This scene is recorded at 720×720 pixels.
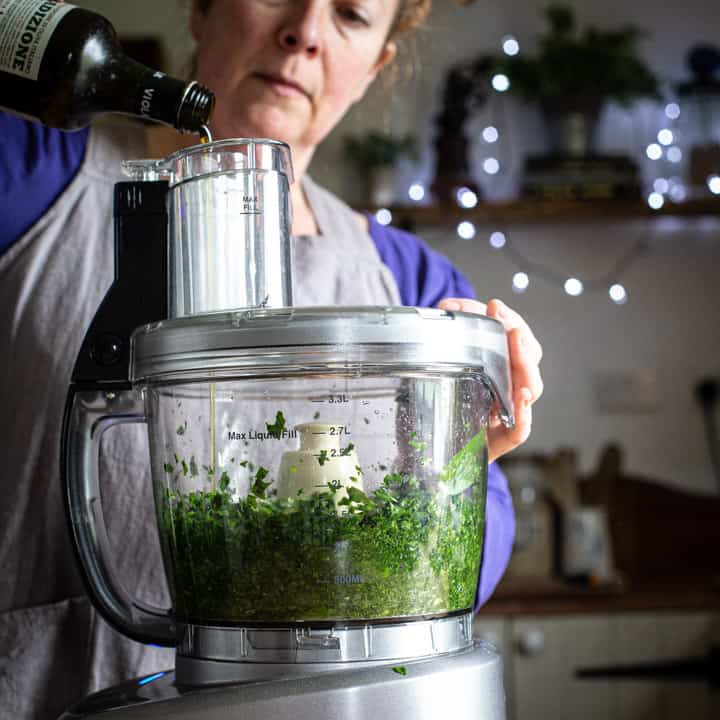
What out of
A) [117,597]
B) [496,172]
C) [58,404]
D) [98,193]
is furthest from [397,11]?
[496,172]

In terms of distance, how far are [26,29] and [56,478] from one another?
1.12ft

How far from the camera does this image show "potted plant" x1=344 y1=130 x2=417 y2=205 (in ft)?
8.41

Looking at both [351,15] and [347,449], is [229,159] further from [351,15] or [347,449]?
[351,15]

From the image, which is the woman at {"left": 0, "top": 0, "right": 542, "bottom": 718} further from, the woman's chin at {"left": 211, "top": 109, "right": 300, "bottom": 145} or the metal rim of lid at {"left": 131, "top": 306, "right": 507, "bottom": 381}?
the metal rim of lid at {"left": 131, "top": 306, "right": 507, "bottom": 381}

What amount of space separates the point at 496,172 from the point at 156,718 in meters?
2.32

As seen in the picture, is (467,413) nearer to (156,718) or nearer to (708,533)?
(156,718)

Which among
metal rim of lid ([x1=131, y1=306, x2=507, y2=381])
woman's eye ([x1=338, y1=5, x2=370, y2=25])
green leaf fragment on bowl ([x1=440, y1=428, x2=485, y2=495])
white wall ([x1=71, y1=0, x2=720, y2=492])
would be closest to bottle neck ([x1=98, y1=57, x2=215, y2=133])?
metal rim of lid ([x1=131, y1=306, x2=507, y2=381])

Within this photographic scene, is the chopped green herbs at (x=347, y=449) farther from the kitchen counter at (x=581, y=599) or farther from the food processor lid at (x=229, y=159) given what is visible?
the kitchen counter at (x=581, y=599)

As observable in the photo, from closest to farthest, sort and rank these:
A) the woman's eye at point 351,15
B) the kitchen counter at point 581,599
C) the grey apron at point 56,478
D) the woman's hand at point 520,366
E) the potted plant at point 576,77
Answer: the woman's hand at point 520,366
the grey apron at point 56,478
the woman's eye at point 351,15
the kitchen counter at point 581,599
the potted plant at point 576,77

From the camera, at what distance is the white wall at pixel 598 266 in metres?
2.59

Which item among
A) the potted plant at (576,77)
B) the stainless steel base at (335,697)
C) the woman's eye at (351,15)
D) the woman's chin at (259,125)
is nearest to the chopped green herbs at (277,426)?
the stainless steel base at (335,697)

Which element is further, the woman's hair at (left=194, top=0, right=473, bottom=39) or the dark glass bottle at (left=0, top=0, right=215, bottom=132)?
the woman's hair at (left=194, top=0, right=473, bottom=39)

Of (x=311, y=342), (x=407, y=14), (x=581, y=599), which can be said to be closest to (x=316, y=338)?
(x=311, y=342)

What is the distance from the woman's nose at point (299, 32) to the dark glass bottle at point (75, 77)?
249 mm
